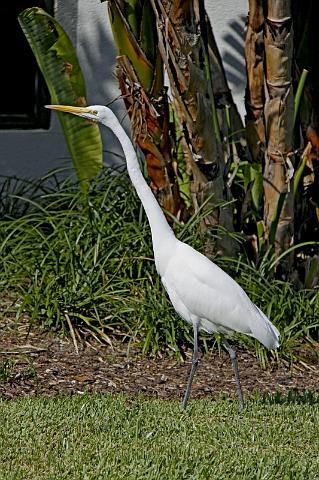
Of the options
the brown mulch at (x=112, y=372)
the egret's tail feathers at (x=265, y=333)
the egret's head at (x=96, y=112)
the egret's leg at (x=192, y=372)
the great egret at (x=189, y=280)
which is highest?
the egret's head at (x=96, y=112)

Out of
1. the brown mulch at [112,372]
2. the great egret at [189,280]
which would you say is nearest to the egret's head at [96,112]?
the great egret at [189,280]

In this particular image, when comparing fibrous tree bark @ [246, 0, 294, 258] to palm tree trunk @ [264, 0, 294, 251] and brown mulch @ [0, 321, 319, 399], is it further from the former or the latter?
brown mulch @ [0, 321, 319, 399]

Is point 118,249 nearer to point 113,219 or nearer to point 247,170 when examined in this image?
point 113,219

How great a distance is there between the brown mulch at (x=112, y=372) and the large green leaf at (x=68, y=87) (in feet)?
5.73

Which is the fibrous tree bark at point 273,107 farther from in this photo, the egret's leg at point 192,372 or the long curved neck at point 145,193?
the egret's leg at point 192,372

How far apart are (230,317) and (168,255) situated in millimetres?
499

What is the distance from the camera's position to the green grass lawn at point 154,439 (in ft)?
16.1

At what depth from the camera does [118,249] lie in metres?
8.32

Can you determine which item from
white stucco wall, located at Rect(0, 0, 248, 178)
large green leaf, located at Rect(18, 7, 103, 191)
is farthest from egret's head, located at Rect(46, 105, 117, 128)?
white stucco wall, located at Rect(0, 0, 248, 178)

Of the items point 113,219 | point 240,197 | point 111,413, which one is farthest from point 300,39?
point 111,413

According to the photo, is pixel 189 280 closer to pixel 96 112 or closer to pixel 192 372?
pixel 192 372

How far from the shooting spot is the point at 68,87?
906 centimetres

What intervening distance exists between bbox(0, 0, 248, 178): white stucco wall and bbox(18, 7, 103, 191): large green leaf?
1.09 m

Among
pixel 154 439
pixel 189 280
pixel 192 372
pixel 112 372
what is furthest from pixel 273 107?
pixel 154 439
